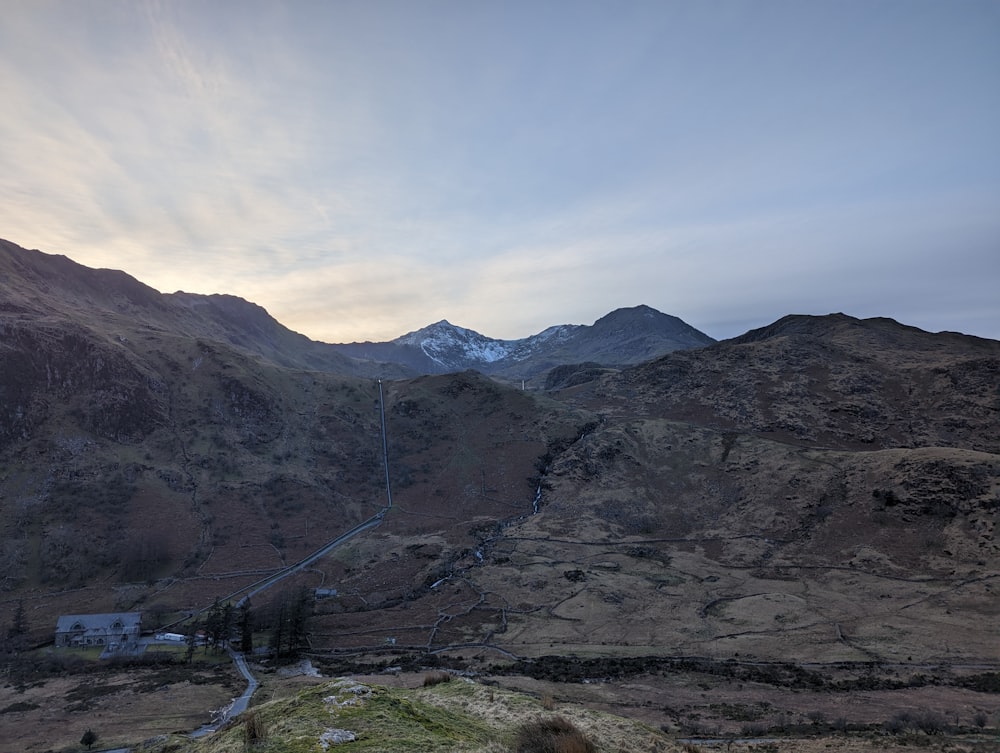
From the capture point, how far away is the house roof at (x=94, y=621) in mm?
52125

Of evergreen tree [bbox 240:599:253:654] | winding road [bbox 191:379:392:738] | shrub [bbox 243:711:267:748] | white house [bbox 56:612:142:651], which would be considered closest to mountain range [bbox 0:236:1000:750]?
winding road [bbox 191:379:392:738]

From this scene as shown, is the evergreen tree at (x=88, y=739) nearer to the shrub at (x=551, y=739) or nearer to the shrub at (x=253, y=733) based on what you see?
the shrub at (x=253, y=733)

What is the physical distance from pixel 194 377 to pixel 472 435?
55.8 m

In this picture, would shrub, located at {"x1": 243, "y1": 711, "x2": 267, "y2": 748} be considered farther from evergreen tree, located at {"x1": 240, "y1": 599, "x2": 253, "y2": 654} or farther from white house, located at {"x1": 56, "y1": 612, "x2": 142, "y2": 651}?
white house, located at {"x1": 56, "y1": 612, "x2": 142, "y2": 651}

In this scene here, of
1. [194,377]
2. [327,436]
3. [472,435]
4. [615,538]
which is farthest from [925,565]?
[194,377]

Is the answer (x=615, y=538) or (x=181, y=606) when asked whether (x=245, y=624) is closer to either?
(x=181, y=606)

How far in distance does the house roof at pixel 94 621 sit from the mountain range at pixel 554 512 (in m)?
2.91

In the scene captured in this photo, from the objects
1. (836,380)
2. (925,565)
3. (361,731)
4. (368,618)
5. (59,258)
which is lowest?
(368,618)

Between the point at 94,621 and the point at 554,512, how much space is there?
196ft

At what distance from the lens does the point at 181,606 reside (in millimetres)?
60625

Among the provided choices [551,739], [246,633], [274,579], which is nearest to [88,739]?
[246,633]

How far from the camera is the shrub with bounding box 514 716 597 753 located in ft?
32.6

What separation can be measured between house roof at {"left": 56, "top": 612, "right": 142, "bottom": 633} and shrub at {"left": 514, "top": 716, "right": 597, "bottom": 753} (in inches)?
2299

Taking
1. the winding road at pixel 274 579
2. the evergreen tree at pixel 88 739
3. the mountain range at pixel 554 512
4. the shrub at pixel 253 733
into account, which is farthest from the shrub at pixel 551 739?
the evergreen tree at pixel 88 739
